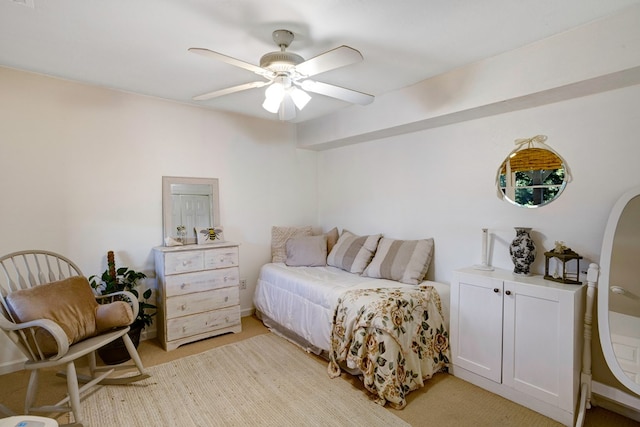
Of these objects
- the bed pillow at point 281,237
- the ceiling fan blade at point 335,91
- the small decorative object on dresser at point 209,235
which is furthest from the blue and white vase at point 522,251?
the small decorative object on dresser at point 209,235

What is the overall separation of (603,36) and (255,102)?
2.69 meters

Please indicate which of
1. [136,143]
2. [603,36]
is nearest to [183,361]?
[136,143]

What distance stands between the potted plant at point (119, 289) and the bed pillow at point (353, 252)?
1864 millimetres

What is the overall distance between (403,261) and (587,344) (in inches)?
53.3

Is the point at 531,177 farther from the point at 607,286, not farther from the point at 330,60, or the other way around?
the point at 330,60

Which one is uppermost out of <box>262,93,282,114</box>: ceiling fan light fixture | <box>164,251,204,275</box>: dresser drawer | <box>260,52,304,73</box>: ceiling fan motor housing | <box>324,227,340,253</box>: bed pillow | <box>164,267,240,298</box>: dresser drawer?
<box>260,52,304,73</box>: ceiling fan motor housing

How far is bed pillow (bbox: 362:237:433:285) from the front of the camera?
2805 millimetres

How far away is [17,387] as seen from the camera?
2.26 metres

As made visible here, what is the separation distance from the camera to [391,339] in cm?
207

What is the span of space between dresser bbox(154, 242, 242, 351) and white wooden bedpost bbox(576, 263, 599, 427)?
9.14ft

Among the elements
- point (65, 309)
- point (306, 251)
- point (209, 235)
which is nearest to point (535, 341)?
point (306, 251)

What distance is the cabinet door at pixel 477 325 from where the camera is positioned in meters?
2.14

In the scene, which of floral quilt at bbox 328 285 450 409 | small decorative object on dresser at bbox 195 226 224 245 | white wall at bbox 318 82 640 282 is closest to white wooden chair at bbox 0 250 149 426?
small decorative object on dresser at bbox 195 226 224 245

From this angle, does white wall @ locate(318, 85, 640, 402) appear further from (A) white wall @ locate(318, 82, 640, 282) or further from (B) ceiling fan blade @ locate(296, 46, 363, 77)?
(B) ceiling fan blade @ locate(296, 46, 363, 77)
